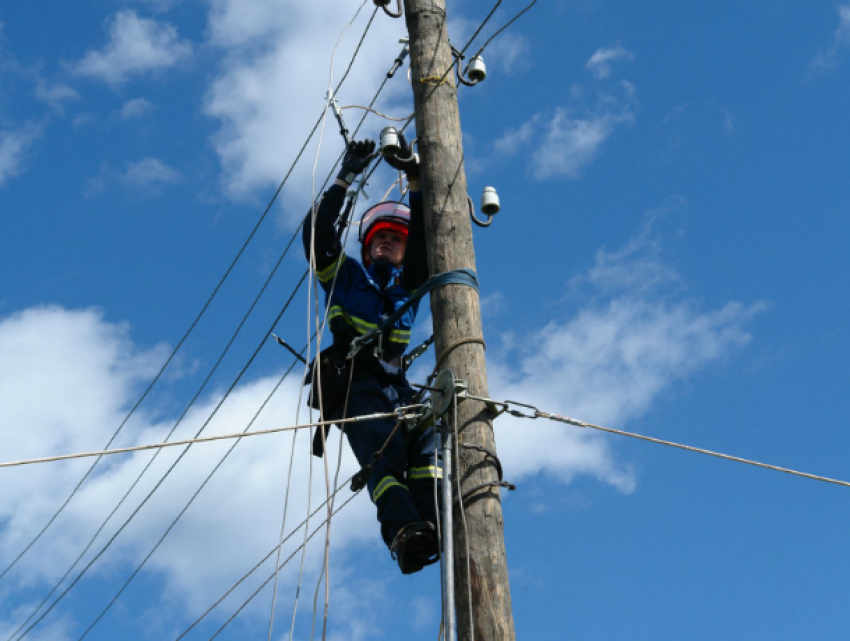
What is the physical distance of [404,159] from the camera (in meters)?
5.43

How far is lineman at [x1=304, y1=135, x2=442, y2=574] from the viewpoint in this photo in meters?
5.18

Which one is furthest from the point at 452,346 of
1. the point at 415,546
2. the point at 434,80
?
the point at 434,80

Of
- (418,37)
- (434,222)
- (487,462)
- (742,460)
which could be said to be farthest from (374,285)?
(742,460)

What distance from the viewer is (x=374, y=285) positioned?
5871 mm

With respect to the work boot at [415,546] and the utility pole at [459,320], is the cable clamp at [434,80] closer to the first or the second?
the utility pole at [459,320]

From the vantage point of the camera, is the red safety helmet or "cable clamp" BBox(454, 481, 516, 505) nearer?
"cable clamp" BBox(454, 481, 516, 505)

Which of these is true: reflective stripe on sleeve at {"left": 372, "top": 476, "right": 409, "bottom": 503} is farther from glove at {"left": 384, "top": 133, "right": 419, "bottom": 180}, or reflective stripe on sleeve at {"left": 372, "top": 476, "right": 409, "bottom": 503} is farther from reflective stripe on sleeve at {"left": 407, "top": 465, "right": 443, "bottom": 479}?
glove at {"left": 384, "top": 133, "right": 419, "bottom": 180}

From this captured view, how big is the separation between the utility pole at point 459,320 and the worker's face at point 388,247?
1.04 meters

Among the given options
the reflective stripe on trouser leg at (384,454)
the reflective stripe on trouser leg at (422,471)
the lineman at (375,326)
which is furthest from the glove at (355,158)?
the reflective stripe on trouser leg at (422,471)

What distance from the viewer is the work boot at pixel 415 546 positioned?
15.5 ft

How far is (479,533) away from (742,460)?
1.40 meters

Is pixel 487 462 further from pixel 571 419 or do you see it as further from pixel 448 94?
pixel 448 94

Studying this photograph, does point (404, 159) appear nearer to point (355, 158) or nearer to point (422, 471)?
point (355, 158)

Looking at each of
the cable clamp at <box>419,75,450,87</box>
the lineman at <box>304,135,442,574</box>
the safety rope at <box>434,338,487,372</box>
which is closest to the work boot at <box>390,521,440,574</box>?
the lineman at <box>304,135,442,574</box>
